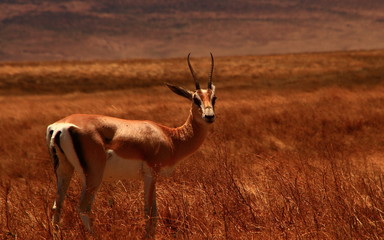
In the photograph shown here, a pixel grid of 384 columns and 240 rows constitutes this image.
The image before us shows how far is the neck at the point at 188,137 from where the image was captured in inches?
301

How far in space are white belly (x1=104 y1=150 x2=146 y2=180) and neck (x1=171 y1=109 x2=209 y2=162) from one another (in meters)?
0.72

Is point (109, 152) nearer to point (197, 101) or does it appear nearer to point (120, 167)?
point (120, 167)

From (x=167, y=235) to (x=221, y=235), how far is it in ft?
2.45

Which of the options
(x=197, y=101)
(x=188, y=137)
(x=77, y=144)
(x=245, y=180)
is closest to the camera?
(x=77, y=144)

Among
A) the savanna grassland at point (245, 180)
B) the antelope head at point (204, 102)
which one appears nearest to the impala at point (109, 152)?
the antelope head at point (204, 102)

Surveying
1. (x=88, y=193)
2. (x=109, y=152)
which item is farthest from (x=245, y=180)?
(x=88, y=193)

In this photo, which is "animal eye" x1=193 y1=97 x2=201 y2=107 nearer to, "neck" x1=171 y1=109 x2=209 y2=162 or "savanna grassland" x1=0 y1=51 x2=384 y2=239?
"neck" x1=171 y1=109 x2=209 y2=162

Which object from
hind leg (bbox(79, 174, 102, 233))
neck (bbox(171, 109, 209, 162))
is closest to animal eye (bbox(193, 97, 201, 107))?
neck (bbox(171, 109, 209, 162))

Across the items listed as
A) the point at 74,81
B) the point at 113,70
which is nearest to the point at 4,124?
the point at 74,81

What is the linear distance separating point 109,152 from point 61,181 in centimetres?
63

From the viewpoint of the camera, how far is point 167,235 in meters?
6.76

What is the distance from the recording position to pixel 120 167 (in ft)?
22.4

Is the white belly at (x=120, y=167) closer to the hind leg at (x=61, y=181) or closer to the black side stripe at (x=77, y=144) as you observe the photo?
the black side stripe at (x=77, y=144)

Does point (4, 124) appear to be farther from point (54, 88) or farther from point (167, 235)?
point (54, 88)
